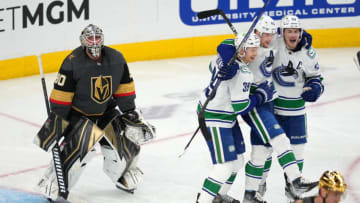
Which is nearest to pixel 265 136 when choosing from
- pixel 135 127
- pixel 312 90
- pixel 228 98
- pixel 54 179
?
pixel 228 98

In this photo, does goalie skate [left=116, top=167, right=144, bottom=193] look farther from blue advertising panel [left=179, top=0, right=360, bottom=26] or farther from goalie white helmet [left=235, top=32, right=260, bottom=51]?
blue advertising panel [left=179, top=0, right=360, bottom=26]

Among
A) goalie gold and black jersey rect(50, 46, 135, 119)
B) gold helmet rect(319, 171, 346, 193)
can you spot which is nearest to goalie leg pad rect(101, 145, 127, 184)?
goalie gold and black jersey rect(50, 46, 135, 119)

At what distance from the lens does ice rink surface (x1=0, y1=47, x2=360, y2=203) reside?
15.9 ft

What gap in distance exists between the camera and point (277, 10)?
29.3ft

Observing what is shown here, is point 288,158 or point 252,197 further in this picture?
point 252,197

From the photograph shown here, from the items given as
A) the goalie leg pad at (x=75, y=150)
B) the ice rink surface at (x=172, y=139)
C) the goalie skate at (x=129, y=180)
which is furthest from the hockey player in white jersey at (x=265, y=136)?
the goalie leg pad at (x=75, y=150)

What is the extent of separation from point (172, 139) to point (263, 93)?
2062 millimetres

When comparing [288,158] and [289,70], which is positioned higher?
[289,70]

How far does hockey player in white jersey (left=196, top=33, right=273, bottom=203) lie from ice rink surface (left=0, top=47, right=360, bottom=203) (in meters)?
0.73

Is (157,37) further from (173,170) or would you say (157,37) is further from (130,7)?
(173,170)

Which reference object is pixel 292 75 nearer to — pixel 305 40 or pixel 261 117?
pixel 305 40

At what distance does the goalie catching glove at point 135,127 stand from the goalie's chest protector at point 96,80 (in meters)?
0.18

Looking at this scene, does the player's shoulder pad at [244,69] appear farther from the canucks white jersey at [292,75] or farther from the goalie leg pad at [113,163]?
the goalie leg pad at [113,163]

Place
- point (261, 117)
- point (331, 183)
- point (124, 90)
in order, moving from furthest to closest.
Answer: point (124, 90) → point (261, 117) → point (331, 183)
